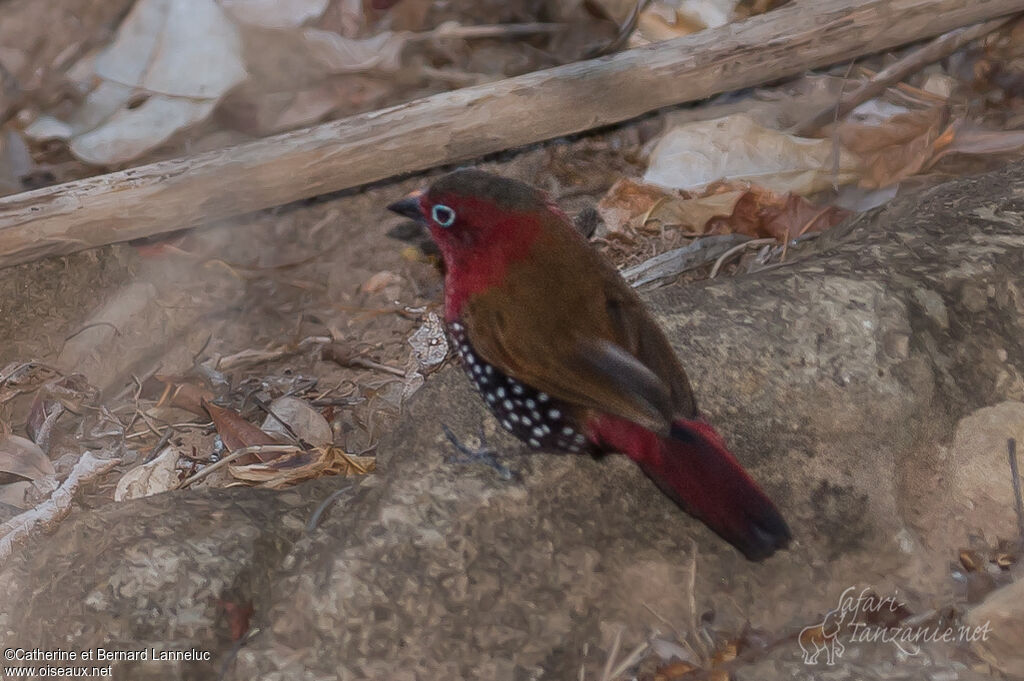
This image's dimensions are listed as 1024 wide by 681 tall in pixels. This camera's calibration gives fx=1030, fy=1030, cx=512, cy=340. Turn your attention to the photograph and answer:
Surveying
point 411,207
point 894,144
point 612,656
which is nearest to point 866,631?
point 612,656

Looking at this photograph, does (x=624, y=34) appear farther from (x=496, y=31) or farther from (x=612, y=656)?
(x=612, y=656)

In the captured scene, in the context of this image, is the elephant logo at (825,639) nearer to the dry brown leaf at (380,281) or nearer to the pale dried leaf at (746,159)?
the pale dried leaf at (746,159)

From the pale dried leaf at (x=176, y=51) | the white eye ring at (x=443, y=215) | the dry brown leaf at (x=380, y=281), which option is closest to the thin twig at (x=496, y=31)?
the pale dried leaf at (x=176, y=51)

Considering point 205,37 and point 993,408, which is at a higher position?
point 993,408

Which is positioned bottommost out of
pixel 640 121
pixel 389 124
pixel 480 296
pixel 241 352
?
pixel 241 352

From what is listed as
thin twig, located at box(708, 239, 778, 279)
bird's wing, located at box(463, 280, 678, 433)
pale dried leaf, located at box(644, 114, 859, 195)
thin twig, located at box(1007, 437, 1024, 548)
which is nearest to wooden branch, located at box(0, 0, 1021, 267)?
pale dried leaf, located at box(644, 114, 859, 195)

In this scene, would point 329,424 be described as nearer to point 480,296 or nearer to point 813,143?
point 480,296

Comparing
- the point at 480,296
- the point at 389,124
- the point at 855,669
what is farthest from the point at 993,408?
the point at 389,124
